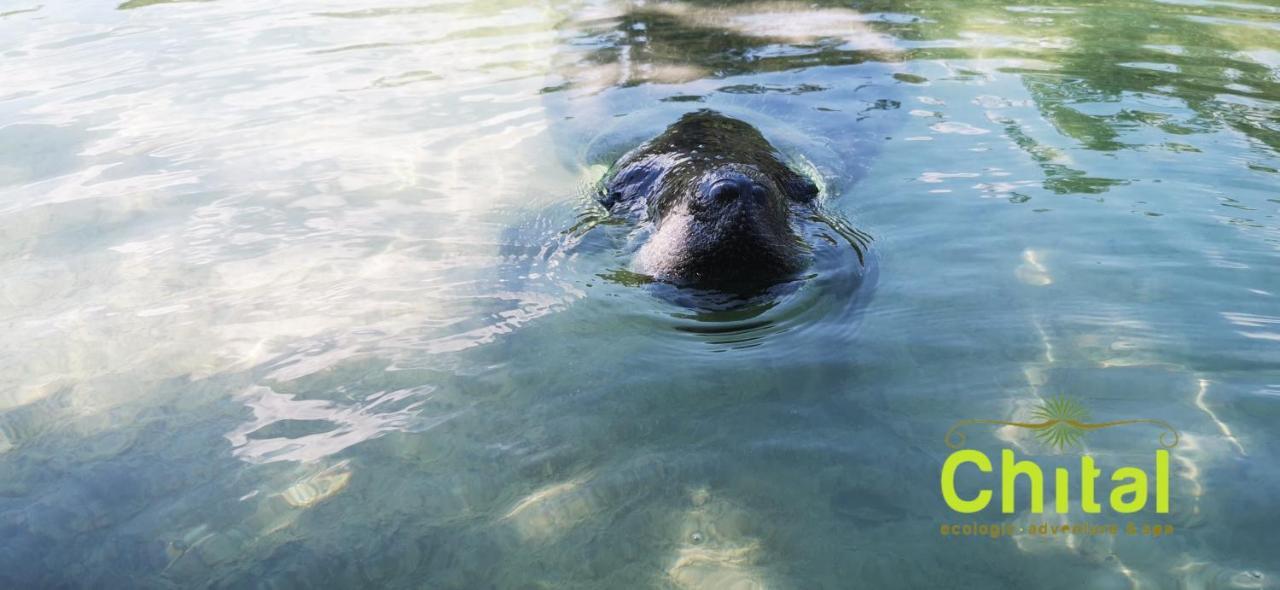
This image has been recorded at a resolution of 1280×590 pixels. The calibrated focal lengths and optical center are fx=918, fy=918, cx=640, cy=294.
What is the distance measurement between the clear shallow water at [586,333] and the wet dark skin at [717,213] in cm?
19

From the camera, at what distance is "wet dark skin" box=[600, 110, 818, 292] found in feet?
13.1

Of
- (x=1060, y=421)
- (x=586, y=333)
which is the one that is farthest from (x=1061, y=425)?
(x=586, y=333)

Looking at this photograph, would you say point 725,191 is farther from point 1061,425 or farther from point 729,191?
point 1061,425

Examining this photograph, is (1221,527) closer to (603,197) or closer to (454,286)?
(454,286)

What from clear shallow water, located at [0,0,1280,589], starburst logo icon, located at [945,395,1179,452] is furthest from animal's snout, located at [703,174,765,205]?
starburst logo icon, located at [945,395,1179,452]

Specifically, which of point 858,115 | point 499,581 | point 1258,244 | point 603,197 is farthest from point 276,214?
point 1258,244

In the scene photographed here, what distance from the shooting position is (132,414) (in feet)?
11.5

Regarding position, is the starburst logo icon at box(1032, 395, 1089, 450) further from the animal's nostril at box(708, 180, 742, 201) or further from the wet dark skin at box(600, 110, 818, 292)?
the animal's nostril at box(708, 180, 742, 201)

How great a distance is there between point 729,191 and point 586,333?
88 centimetres

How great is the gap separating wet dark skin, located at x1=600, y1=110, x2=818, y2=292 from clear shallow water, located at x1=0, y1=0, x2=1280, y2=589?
193 millimetres

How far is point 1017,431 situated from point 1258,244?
7.63 ft

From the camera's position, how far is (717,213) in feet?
13.2

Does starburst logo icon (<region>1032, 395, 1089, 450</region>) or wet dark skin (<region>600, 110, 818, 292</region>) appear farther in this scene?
wet dark skin (<region>600, 110, 818, 292</region>)

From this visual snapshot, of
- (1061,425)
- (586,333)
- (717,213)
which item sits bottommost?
(1061,425)
